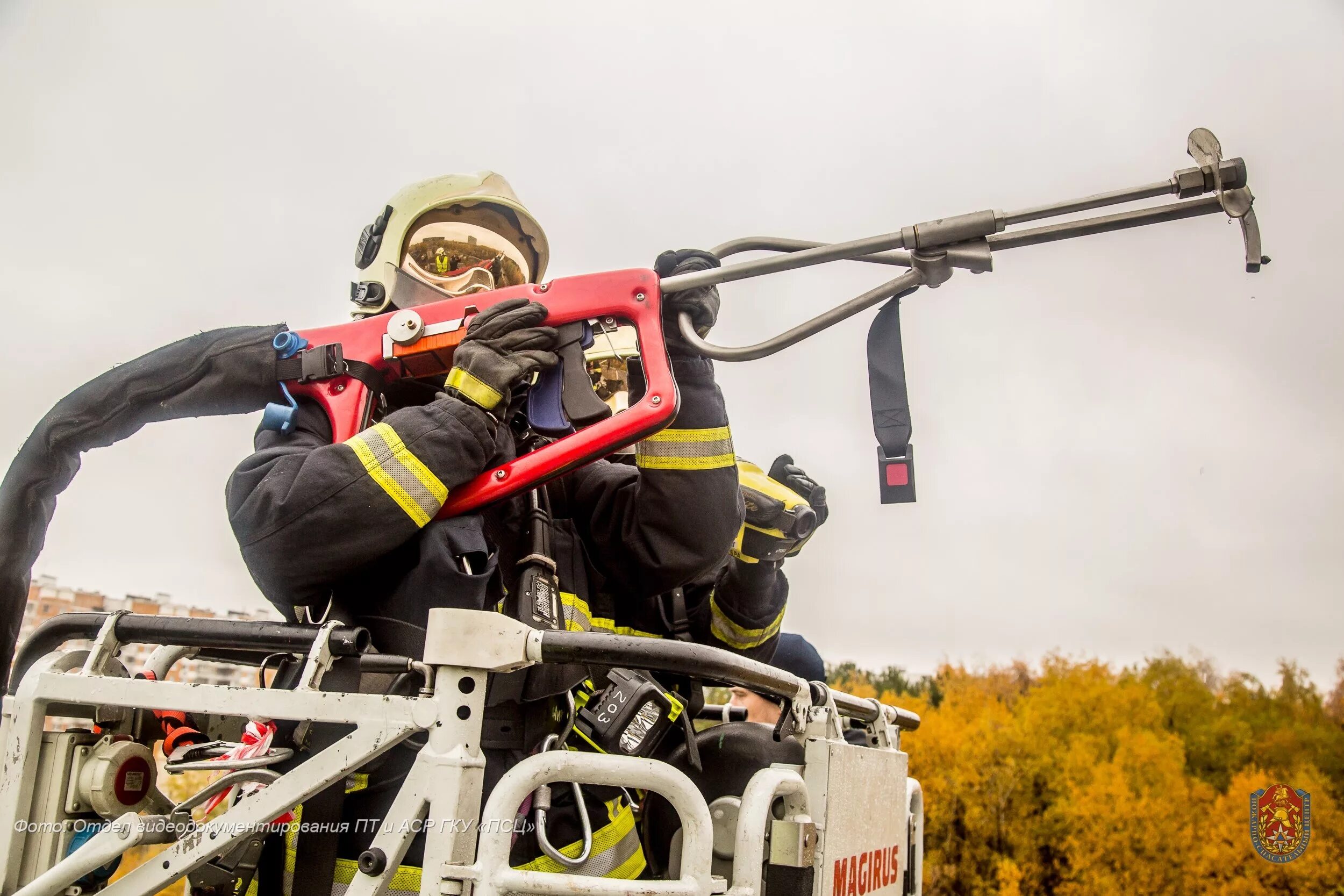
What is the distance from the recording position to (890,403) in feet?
8.71

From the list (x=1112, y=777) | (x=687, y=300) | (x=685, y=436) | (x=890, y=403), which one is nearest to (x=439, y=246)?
(x=687, y=300)

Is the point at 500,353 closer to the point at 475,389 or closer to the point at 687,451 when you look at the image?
the point at 475,389

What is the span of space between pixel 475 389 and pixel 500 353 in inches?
5.2

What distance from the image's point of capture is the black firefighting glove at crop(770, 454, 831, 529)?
3.48m

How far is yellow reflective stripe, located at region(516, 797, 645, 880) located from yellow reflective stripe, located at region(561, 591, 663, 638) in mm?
453

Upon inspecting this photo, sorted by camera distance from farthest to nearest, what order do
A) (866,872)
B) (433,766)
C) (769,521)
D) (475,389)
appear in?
(769,521) → (475,389) → (866,872) → (433,766)

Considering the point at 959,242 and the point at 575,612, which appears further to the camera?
the point at 575,612

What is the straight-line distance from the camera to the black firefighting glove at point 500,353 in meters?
2.58

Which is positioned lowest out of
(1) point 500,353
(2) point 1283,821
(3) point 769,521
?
(2) point 1283,821

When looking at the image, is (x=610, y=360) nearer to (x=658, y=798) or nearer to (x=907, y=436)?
(x=907, y=436)

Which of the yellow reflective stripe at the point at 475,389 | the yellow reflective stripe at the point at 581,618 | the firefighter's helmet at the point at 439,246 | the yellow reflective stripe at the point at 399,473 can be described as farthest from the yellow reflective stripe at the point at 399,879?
the firefighter's helmet at the point at 439,246

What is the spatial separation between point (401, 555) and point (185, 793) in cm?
1480

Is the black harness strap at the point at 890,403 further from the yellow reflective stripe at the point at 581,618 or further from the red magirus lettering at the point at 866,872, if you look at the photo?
the red magirus lettering at the point at 866,872

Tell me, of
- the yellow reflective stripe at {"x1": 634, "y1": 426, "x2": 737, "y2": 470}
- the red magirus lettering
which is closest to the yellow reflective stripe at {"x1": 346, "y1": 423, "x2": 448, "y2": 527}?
the yellow reflective stripe at {"x1": 634, "y1": 426, "x2": 737, "y2": 470}
